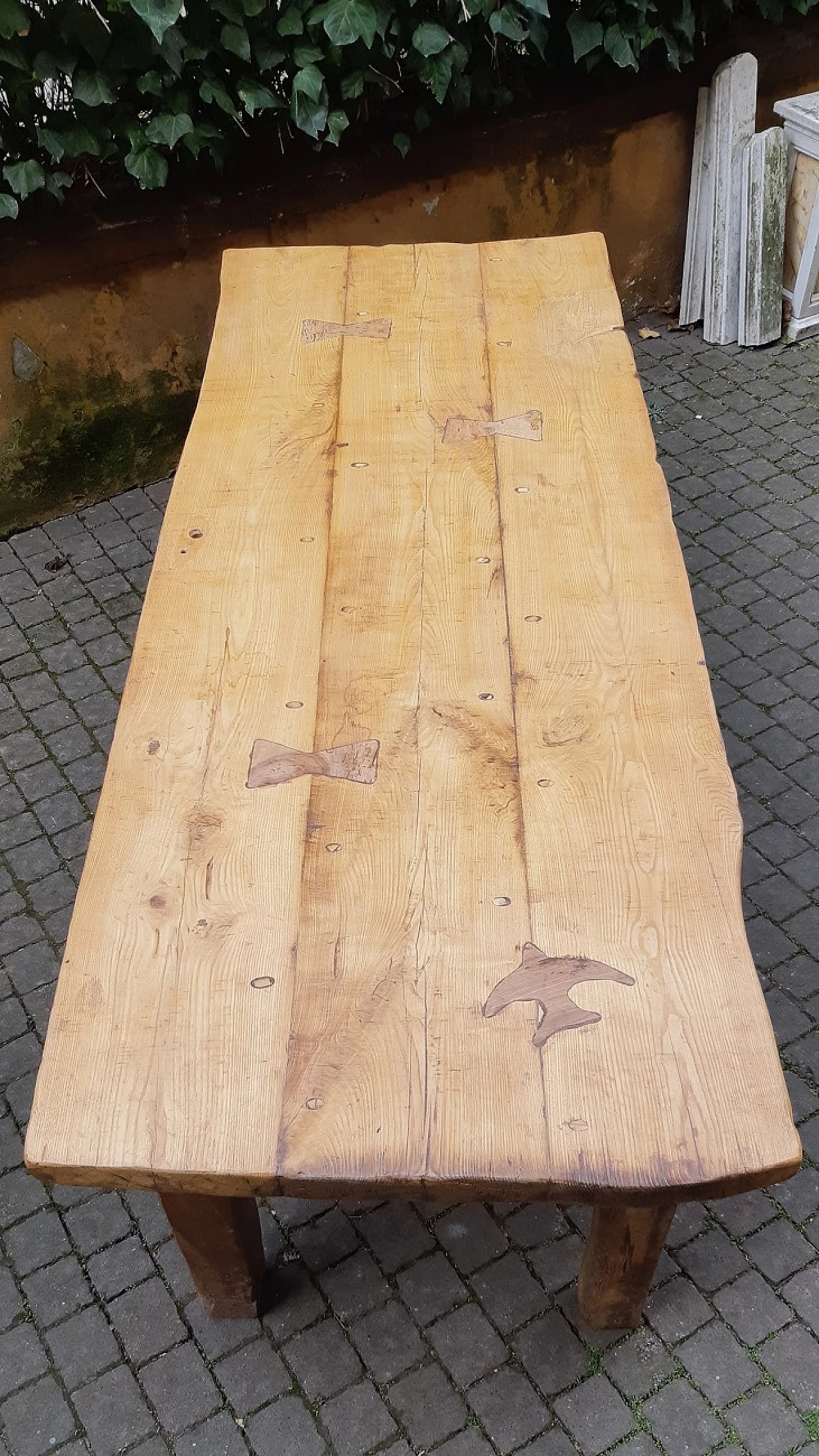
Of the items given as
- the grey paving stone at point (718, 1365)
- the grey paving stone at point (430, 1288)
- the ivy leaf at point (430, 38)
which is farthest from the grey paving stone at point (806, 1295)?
the ivy leaf at point (430, 38)

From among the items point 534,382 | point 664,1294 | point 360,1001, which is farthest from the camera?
point 534,382

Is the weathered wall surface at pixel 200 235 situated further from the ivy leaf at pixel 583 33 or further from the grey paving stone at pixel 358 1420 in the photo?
the grey paving stone at pixel 358 1420

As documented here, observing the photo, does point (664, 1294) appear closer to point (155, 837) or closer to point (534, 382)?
point (155, 837)

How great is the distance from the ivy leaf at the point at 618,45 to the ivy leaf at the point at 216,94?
1.36 meters

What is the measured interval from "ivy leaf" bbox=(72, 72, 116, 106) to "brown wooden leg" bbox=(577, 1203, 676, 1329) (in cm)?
321

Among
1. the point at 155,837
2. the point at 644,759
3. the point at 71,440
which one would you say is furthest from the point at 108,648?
the point at 644,759

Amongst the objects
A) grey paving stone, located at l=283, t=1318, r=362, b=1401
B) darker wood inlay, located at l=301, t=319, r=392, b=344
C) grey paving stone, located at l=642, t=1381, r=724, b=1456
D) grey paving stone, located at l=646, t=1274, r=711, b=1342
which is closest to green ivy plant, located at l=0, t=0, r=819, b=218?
darker wood inlay, located at l=301, t=319, r=392, b=344

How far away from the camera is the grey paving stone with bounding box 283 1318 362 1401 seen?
2.11 m

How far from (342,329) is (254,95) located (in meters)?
1.17

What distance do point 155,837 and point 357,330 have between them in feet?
5.36

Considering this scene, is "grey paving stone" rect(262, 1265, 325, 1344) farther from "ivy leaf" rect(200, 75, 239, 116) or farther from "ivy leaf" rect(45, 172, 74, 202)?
"ivy leaf" rect(200, 75, 239, 116)

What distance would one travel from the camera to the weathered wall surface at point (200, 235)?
12.1 feet

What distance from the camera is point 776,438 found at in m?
4.14

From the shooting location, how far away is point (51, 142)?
3357mm
